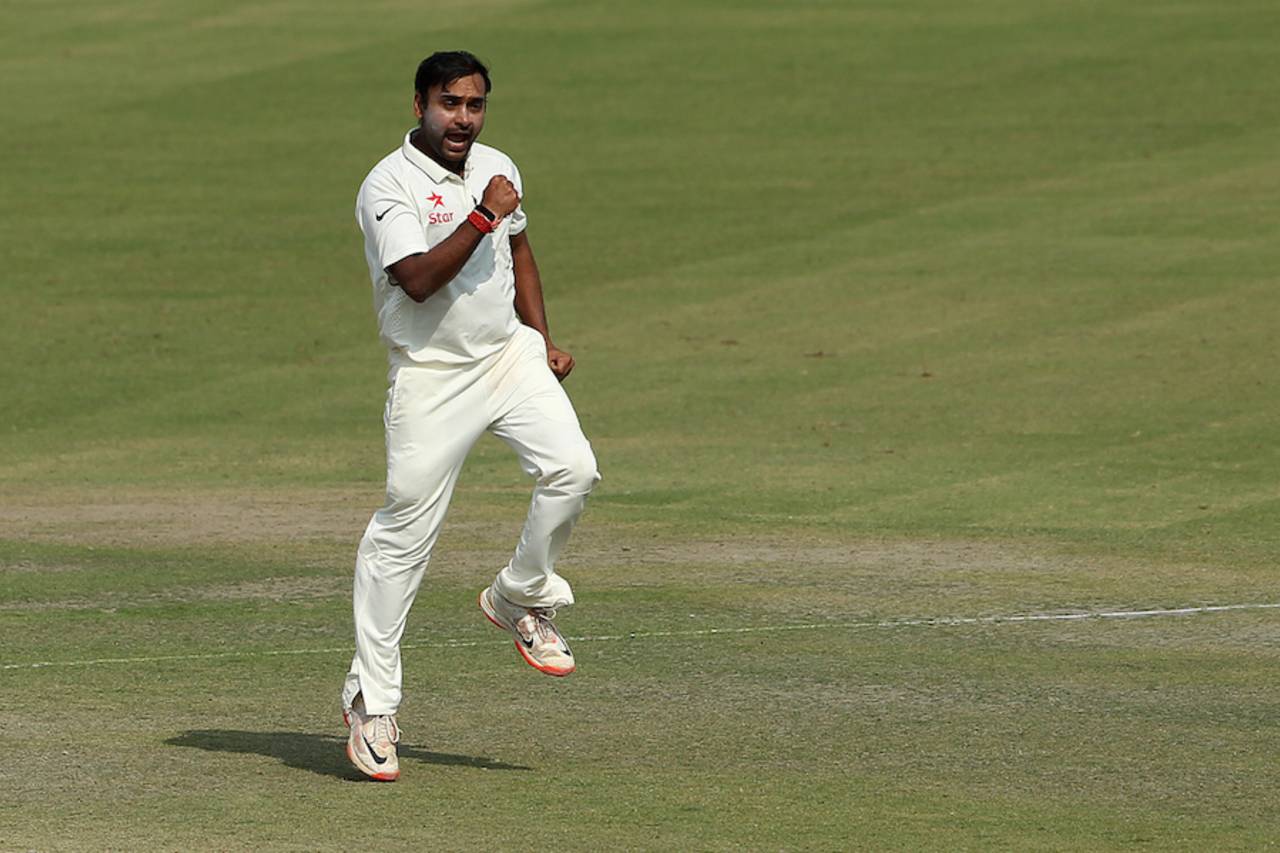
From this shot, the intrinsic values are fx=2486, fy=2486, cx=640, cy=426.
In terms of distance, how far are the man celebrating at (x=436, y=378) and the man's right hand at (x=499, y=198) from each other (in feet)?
0.11

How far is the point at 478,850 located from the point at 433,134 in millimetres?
2430

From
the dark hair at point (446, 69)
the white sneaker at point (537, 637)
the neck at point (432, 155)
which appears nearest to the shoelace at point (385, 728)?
the white sneaker at point (537, 637)

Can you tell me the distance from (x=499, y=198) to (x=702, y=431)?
9.51 meters

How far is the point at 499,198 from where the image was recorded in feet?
26.2

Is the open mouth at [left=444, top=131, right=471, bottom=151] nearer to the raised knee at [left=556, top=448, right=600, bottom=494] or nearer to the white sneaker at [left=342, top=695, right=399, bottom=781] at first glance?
the raised knee at [left=556, top=448, right=600, bottom=494]

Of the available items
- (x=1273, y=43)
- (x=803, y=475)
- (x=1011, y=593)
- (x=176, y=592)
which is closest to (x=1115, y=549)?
(x=1011, y=593)

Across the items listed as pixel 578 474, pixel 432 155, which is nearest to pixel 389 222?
pixel 432 155

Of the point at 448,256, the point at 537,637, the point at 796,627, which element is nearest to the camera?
the point at 448,256

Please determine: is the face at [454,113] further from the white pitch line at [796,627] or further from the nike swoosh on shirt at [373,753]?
the white pitch line at [796,627]

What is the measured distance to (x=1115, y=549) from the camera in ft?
42.5

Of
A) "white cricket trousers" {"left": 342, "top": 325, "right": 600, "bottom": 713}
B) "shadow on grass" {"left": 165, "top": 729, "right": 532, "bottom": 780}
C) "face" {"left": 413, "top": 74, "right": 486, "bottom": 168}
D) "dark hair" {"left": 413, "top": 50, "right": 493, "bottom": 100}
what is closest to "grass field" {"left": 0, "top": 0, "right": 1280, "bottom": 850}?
"shadow on grass" {"left": 165, "top": 729, "right": 532, "bottom": 780}

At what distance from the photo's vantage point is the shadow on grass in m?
8.35

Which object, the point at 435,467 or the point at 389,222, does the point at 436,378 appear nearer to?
the point at 435,467

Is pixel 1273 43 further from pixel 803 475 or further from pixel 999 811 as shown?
pixel 999 811
